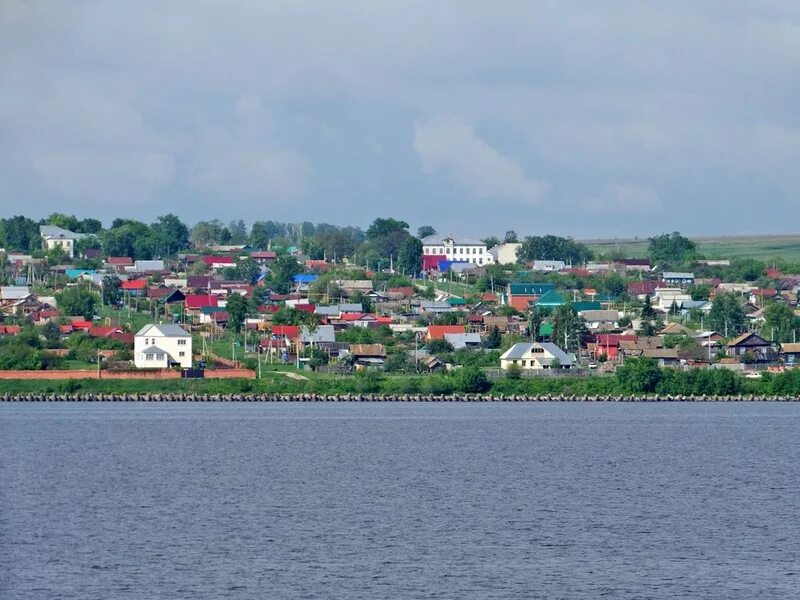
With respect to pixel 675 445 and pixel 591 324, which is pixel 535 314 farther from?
pixel 675 445

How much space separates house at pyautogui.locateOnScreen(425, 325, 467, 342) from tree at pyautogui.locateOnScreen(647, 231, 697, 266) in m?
62.9

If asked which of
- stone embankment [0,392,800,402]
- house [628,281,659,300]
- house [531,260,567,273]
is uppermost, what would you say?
house [531,260,567,273]

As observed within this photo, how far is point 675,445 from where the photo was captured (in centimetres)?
5412

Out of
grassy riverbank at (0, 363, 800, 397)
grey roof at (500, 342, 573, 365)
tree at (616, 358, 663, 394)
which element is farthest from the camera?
grey roof at (500, 342, 573, 365)

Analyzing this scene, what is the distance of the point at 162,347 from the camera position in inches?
3324

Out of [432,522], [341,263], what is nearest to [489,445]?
[432,522]

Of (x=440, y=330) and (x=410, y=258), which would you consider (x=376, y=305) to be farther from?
(x=410, y=258)

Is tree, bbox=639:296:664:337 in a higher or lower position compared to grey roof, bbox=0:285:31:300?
lower

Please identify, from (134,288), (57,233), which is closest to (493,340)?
(134,288)

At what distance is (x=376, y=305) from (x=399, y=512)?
82.0 meters

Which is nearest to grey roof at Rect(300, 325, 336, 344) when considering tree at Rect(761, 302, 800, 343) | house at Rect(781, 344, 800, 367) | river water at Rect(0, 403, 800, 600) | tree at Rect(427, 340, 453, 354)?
tree at Rect(427, 340, 453, 354)

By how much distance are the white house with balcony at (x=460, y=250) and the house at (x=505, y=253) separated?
0.57 metres

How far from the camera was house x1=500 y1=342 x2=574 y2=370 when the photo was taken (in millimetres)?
86312

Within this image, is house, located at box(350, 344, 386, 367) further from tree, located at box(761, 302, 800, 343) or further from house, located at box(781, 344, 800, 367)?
tree, located at box(761, 302, 800, 343)
